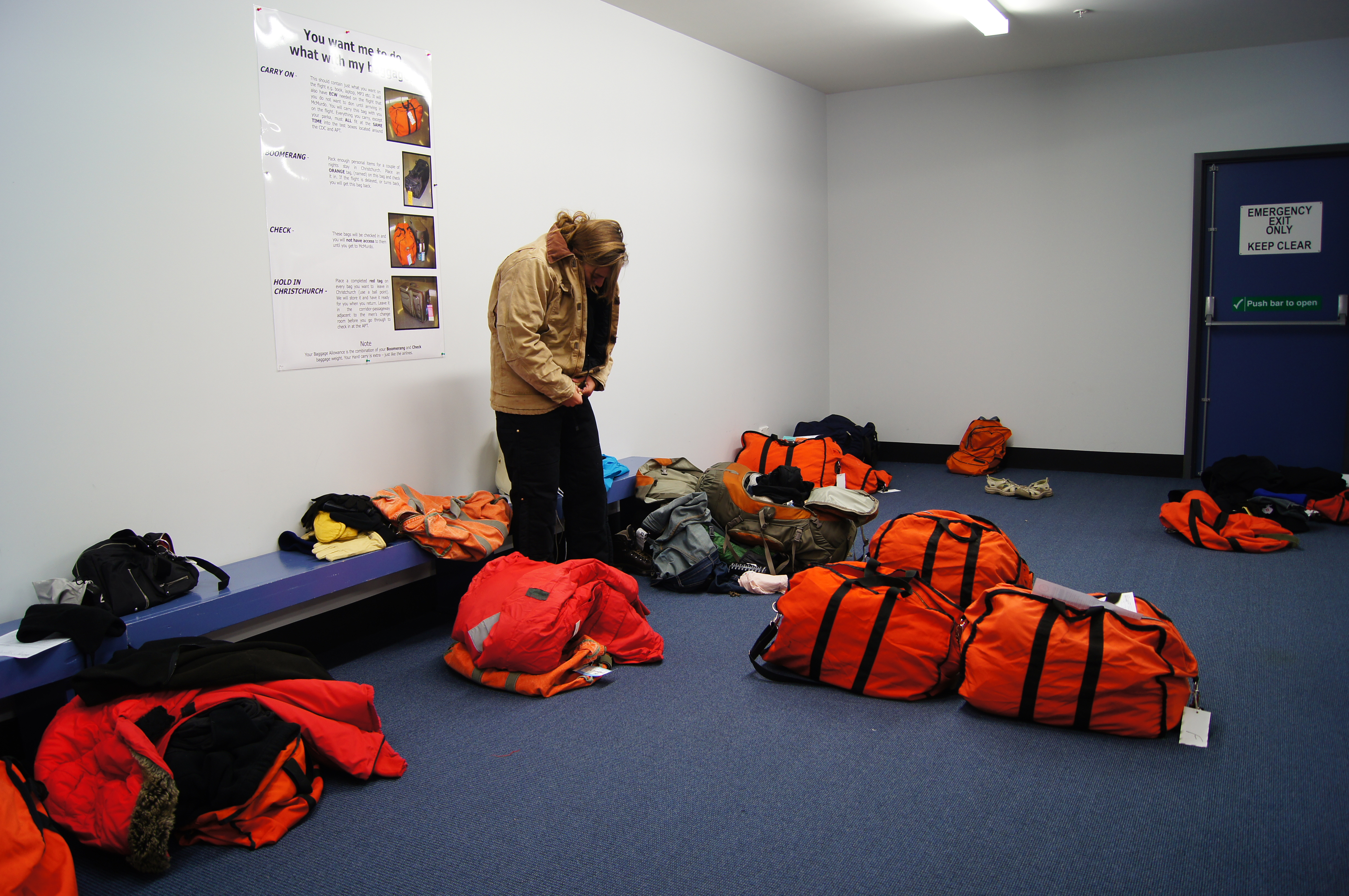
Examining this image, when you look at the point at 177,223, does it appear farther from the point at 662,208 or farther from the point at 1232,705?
the point at 1232,705

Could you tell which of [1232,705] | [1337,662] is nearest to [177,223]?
[1232,705]

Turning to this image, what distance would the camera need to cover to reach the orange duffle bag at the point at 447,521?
311 cm

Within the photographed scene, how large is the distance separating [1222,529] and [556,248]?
3444 mm

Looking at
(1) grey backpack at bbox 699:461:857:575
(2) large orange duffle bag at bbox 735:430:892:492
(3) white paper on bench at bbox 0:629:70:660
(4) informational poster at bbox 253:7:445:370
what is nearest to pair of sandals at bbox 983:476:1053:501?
(2) large orange duffle bag at bbox 735:430:892:492

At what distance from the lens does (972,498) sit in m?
5.50

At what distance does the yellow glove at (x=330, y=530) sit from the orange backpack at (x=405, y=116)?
146 cm

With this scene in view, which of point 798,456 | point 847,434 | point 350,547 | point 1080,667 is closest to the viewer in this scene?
point 1080,667

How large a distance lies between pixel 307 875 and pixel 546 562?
1.39 m

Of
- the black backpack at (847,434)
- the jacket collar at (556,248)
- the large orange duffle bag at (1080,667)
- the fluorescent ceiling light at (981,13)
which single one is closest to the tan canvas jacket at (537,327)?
the jacket collar at (556,248)

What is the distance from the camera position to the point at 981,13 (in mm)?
4609

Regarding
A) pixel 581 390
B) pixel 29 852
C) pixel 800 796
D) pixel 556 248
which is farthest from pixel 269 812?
pixel 556 248

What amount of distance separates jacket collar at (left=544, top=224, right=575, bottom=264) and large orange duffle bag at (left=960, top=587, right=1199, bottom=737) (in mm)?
1940

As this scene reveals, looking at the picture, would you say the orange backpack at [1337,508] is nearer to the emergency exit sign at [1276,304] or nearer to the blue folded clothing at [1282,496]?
the blue folded clothing at [1282,496]

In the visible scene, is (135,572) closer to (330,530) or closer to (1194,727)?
(330,530)
